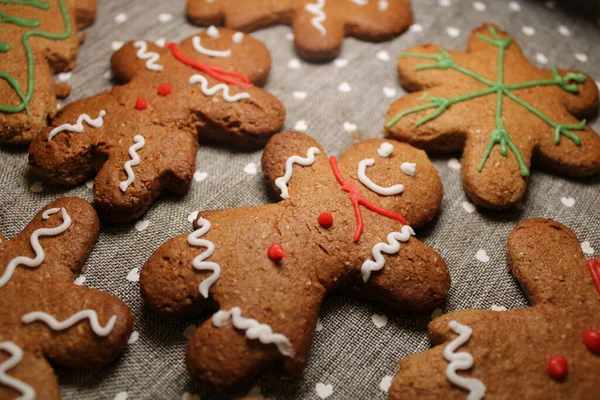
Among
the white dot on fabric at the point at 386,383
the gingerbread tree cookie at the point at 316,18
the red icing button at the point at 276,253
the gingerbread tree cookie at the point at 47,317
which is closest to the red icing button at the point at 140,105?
the gingerbread tree cookie at the point at 47,317

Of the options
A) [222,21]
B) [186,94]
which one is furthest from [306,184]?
[222,21]

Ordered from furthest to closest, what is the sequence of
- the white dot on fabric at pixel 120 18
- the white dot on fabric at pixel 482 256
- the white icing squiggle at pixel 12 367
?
the white dot on fabric at pixel 120 18 < the white dot on fabric at pixel 482 256 < the white icing squiggle at pixel 12 367

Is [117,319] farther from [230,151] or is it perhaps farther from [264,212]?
[230,151]

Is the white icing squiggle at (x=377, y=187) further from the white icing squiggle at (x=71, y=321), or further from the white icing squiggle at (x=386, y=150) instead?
the white icing squiggle at (x=71, y=321)

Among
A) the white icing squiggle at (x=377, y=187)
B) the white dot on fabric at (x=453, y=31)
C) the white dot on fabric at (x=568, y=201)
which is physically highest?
the white dot on fabric at (x=453, y=31)

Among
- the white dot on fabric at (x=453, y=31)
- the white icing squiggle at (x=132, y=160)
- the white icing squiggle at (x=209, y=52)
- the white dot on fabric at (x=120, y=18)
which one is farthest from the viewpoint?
the white dot on fabric at (x=453, y=31)

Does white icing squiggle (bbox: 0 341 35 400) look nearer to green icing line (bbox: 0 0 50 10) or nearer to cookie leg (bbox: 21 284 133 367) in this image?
cookie leg (bbox: 21 284 133 367)
